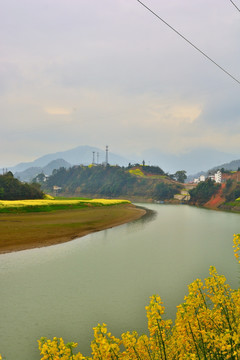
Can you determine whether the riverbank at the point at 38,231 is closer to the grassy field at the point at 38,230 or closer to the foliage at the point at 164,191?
the grassy field at the point at 38,230

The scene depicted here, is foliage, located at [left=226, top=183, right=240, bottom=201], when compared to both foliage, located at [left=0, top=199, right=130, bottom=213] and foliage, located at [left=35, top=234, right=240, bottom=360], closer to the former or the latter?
foliage, located at [left=0, top=199, right=130, bottom=213]

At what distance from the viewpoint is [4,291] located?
17.0 m

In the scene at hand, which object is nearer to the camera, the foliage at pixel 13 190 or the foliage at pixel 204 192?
the foliage at pixel 13 190

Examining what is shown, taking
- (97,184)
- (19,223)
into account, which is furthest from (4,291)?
(97,184)

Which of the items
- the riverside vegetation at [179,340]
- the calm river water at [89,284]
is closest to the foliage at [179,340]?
the riverside vegetation at [179,340]

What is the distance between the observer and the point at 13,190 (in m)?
69.8

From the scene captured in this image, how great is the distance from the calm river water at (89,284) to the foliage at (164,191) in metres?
117

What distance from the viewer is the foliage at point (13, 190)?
225ft

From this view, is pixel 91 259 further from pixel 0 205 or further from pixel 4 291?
pixel 0 205

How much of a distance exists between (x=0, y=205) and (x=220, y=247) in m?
40.5

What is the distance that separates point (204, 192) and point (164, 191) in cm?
3540

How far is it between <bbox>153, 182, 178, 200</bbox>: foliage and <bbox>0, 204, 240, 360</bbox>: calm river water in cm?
11727

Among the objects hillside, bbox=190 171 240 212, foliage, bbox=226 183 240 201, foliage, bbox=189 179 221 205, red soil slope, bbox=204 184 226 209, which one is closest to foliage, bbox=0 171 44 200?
hillside, bbox=190 171 240 212

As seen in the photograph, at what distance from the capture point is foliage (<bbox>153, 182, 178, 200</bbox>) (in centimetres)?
15025
